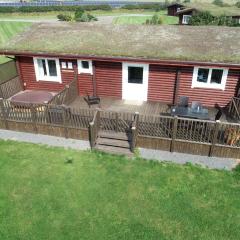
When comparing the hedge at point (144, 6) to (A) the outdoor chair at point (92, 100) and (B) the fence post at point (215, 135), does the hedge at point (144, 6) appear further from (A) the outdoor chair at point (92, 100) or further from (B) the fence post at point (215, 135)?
(B) the fence post at point (215, 135)

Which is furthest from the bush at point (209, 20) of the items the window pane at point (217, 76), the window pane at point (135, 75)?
the window pane at point (135, 75)

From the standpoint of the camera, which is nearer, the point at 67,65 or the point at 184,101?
the point at 184,101

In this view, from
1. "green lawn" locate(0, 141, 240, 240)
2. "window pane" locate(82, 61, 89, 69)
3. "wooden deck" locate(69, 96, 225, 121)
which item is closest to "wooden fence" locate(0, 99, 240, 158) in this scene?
"green lawn" locate(0, 141, 240, 240)

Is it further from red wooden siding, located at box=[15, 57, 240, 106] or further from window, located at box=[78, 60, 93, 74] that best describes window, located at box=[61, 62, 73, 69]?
window, located at box=[78, 60, 93, 74]

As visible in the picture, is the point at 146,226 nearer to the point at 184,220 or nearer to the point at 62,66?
the point at 184,220

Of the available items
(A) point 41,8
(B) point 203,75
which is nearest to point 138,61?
(B) point 203,75

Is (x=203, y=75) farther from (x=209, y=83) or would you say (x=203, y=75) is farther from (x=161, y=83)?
(x=161, y=83)
